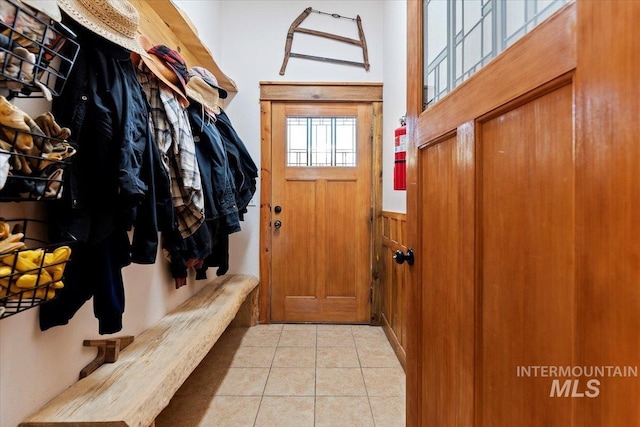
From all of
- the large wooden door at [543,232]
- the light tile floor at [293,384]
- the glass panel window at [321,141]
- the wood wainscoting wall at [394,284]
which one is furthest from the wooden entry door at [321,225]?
the large wooden door at [543,232]

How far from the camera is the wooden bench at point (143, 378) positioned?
0.85 metres

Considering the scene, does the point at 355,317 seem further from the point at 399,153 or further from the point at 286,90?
the point at 286,90

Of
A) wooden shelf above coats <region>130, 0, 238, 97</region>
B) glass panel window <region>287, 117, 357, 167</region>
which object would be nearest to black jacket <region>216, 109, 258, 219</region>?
wooden shelf above coats <region>130, 0, 238, 97</region>

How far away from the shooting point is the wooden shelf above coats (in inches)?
58.7

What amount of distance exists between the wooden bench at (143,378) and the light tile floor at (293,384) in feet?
1.38

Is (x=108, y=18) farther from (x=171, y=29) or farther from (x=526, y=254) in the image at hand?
(x=526, y=254)

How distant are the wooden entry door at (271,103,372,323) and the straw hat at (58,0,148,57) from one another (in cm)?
172

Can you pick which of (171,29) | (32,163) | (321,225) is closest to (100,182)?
(32,163)

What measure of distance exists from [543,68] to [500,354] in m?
0.60

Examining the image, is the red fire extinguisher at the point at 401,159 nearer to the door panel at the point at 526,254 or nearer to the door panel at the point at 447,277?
the door panel at the point at 447,277

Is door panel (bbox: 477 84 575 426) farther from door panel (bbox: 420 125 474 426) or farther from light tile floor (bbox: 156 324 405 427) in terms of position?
light tile floor (bbox: 156 324 405 427)

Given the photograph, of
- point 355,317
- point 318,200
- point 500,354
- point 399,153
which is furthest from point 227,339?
point 500,354

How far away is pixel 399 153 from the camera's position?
5.71 feet

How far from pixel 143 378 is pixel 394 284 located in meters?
1.72
